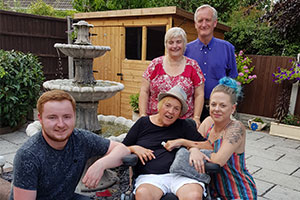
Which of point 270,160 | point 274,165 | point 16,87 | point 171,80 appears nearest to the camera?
point 171,80

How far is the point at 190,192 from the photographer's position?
68.8 inches

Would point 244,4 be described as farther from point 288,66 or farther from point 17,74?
point 17,74

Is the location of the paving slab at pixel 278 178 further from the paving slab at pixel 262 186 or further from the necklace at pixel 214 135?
the necklace at pixel 214 135

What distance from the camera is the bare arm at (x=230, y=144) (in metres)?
1.83

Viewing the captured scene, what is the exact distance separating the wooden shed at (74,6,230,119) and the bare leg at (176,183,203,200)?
3.85m

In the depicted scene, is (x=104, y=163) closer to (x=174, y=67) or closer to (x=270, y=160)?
(x=174, y=67)

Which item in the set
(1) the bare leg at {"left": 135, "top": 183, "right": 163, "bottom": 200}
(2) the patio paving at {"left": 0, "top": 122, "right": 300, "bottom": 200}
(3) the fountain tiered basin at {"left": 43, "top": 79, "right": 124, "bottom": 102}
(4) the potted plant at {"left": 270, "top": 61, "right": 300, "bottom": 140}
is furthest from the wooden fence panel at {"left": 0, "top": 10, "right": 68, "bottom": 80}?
(1) the bare leg at {"left": 135, "top": 183, "right": 163, "bottom": 200}

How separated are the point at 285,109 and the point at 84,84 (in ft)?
15.3

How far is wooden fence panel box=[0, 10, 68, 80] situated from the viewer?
5.85 meters

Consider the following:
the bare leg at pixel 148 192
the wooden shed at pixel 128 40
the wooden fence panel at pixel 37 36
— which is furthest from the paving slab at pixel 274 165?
the wooden fence panel at pixel 37 36

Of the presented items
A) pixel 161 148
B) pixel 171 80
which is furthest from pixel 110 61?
pixel 161 148

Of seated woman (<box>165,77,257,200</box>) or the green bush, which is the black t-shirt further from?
the green bush

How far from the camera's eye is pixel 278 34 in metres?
7.16

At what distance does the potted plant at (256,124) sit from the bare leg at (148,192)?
475 centimetres
